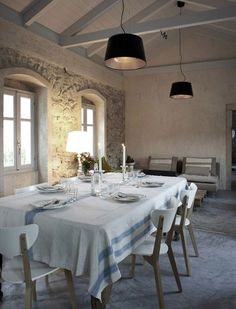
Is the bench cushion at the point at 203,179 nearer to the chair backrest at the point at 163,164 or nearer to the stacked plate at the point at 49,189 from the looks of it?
the chair backrest at the point at 163,164

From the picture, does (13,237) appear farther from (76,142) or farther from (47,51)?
(47,51)

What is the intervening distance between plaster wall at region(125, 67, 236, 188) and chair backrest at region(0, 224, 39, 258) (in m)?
6.41

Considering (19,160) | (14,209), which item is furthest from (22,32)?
(14,209)

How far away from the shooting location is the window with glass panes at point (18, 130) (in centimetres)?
486

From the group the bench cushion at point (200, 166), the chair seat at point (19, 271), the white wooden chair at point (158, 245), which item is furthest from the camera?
the bench cushion at point (200, 166)

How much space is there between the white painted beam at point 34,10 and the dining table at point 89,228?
129 inches

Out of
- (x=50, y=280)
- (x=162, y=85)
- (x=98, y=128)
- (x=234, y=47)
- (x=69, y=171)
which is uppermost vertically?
(x=234, y=47)

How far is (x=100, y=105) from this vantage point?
7.23m

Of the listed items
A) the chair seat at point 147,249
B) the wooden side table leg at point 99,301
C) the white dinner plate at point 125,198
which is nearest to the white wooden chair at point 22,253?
the wooden side table leg at point 99,301

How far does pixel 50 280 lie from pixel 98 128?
4.98 metres

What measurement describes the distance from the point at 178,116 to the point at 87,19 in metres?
3.58

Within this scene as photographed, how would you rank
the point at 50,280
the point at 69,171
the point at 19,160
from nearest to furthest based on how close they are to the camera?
the point at 50,280, the point at 19,160, the point at 69,171

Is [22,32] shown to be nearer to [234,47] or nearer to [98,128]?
[98,128]

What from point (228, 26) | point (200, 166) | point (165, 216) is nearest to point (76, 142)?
point (165, 216)
